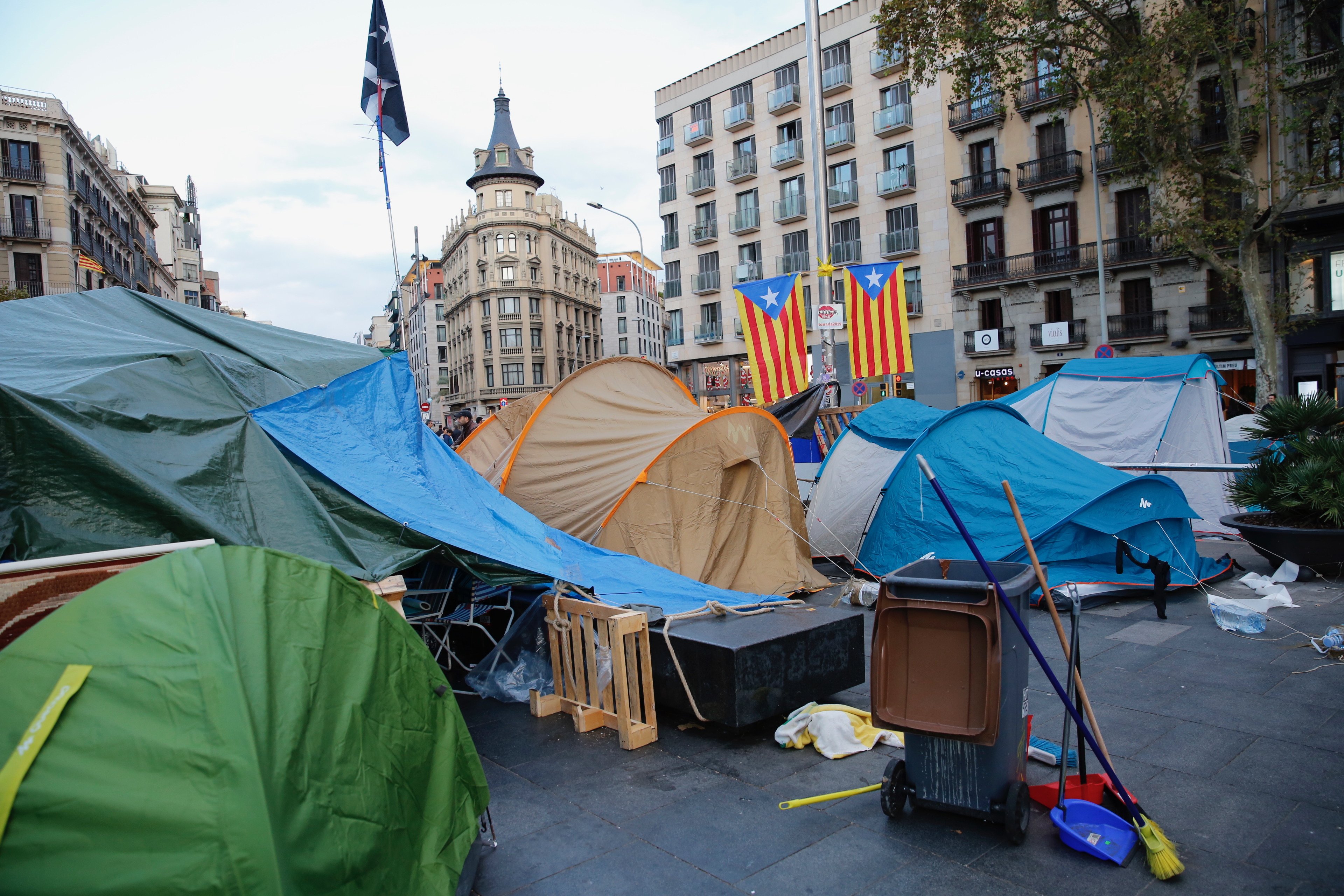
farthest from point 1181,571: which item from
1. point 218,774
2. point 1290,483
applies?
point 218,774

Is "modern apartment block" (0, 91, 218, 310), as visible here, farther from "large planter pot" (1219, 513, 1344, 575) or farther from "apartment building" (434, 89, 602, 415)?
"large planter pot" (1219, 513, 1344, 575)

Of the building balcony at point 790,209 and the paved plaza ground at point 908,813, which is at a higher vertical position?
the building balcony at point 790,209

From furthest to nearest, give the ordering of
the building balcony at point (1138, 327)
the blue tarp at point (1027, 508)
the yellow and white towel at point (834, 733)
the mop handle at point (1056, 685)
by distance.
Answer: the building balcony at point (1138, 327) → the blue tarp at point (1027, 508) → the yellow and white towel at point (834, 733) → the mop handle at point (1056, 685)

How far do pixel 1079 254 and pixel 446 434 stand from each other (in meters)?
21.7

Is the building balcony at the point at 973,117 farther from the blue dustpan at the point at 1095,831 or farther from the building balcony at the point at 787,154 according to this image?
the blue dustpan at the point at 1095,831

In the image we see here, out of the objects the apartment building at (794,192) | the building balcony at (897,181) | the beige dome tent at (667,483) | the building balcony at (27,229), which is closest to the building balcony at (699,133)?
the apartment building at (794,192)

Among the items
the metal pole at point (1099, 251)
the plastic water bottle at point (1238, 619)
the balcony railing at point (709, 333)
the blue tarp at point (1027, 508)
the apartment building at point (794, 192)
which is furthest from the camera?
the balcony railing at point (709, 333)

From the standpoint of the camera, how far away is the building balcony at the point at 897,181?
3098 centimetres

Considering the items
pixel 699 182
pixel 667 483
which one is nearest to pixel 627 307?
pixel 699 182

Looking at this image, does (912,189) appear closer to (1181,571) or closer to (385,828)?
(1181,571)

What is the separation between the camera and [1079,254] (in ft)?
90.2

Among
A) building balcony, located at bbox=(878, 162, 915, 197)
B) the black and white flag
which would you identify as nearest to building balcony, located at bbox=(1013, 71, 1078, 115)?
building balcony, located at bbox=(878, 162, 915, 197)

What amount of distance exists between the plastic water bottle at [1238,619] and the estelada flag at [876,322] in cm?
747

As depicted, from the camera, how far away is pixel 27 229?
3469 cm
